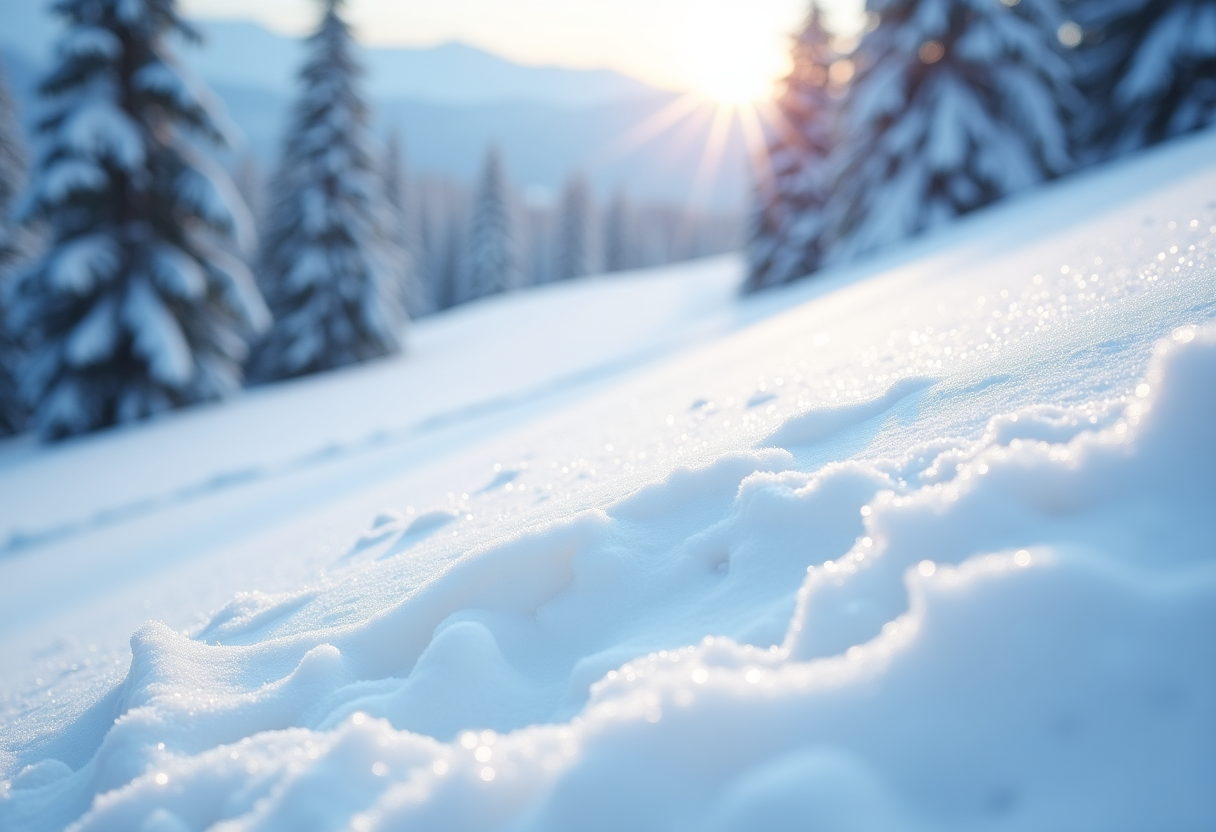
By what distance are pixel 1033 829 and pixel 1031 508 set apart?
0.56 meters

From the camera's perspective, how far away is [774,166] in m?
18.1

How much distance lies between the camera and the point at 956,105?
414 inches

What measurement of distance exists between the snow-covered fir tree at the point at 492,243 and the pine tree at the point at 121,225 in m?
22.6

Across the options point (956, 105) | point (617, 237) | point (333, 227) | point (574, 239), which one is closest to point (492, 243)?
point (574, 239)

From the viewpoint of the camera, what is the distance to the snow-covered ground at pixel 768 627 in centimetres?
91

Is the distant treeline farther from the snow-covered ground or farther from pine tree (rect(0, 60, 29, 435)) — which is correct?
the snow-covered ground

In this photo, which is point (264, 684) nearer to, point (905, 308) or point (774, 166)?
point (905, 308)

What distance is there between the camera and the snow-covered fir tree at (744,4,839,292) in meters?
17.7

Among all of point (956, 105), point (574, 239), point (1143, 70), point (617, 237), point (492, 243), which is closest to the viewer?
point (1143, 70)

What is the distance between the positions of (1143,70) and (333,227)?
54.7 ft

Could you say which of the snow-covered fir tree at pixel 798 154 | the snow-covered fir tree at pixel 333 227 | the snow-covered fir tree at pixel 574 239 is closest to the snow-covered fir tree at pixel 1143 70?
the snow-covered fir tree at pixel 798 154

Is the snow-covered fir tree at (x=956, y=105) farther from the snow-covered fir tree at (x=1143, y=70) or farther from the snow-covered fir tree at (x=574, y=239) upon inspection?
the snow-covered fir tree at (x=574, y=239)

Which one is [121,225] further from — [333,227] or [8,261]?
[8,261]

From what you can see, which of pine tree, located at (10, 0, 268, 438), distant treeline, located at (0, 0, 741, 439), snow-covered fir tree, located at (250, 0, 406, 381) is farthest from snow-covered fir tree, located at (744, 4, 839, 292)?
pine tree, located at (10, 0, 268, 438)
